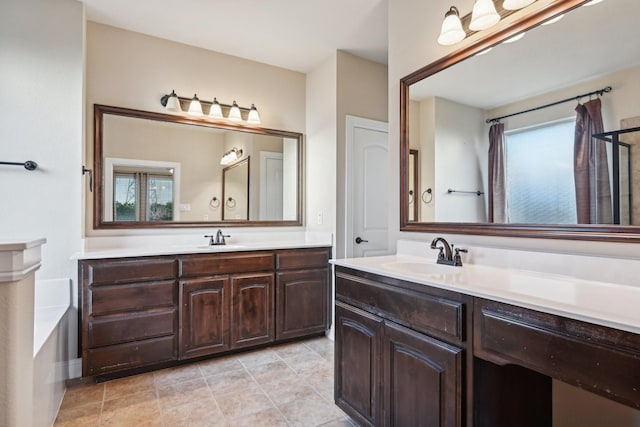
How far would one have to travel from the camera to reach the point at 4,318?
38.4 inches

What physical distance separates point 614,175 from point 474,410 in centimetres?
105

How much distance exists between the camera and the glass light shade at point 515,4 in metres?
1.55

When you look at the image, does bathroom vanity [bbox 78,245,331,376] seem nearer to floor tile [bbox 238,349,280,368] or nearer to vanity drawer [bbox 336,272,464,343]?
floor tile [bbox 238,349,280,368]

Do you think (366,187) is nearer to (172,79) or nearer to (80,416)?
(172,79)

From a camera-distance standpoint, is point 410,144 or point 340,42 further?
point 340,42

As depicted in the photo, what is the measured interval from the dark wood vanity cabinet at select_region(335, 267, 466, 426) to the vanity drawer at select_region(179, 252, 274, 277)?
1.13 meters

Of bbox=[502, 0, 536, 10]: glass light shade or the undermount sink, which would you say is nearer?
bbox=[502, 0, 536, 10]: glass light shade

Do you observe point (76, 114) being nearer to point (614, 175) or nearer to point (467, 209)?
point (467, 209)

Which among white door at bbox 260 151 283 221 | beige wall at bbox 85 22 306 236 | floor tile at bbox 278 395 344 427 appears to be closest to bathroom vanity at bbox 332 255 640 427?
floor tile at bbox 278 395 344 427

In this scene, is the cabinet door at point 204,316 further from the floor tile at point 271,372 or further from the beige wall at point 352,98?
the beige wall at point 352,98

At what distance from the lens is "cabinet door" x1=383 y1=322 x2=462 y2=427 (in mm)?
1246

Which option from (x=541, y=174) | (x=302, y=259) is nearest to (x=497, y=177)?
(x=541, y=174)

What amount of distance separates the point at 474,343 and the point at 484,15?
1549mm

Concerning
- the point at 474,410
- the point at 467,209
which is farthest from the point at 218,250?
the point at 474,410
